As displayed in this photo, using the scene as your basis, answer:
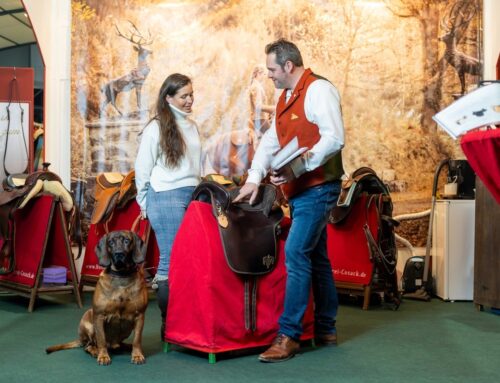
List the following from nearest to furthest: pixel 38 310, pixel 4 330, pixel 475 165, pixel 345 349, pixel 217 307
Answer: pixel 475 165
pixel 217 307
pixel 345 349
pixel 4 330
pixel 38 310

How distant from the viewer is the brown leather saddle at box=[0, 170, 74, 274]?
209 inches

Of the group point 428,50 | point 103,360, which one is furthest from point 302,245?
point 428,50

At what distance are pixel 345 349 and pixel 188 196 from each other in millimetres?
1144

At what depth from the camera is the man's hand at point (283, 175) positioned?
3396 mm

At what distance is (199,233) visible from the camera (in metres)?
3.44

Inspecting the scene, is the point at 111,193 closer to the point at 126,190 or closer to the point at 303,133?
the point at 126,190

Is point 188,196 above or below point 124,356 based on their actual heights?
above

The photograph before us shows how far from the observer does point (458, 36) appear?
20.4ft

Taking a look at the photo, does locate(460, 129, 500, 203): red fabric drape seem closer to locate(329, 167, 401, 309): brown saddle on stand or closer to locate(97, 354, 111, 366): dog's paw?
locate(97, 354, 111, 366): dog's paw

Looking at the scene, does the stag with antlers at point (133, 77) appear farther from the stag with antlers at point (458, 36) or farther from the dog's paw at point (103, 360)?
the dog's paw at point (103, 360)

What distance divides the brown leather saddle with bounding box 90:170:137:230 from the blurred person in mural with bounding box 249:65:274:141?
1241mm

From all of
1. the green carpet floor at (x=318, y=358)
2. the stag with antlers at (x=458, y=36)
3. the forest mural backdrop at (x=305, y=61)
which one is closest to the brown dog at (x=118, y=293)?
the green carpet floor at (x=318, y=358)

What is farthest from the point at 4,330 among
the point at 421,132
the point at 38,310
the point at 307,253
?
the point at 421,132

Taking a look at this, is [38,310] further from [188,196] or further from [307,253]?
[307,253]
